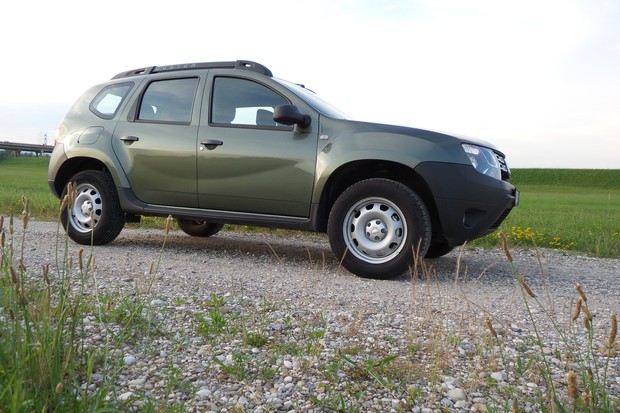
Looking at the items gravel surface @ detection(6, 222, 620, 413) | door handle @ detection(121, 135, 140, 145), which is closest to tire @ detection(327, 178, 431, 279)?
gravel surface @ detection(6, 222, 620, 413)

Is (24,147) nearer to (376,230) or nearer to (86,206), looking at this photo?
(86,206)

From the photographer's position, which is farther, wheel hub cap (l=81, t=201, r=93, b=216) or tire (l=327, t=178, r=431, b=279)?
wheel hub cap (l=81, t=201, r=93, b=216)

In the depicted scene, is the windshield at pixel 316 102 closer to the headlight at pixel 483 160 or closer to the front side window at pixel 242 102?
the front side window at pixel 242 102

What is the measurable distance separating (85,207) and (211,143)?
1796 millimetres

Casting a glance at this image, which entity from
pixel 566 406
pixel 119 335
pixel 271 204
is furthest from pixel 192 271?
pixel 566 406

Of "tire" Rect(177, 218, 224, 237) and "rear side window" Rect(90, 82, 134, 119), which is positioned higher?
"rear side window" Rect(90, 82, 134, 119)

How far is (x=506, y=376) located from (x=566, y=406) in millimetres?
393

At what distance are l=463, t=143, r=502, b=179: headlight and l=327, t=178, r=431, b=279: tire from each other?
613 mm

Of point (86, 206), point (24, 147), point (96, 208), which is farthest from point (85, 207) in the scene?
point (24, 147)

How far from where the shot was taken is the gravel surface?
2.44 m

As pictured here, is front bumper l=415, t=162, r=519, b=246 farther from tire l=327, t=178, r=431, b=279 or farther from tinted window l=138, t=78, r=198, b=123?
tinted window l=138, t=78, r=198, b=123

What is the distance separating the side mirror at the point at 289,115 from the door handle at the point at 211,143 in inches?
33.3

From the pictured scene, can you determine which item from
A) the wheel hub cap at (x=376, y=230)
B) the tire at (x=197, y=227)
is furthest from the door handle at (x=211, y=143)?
the tire at (x=197, y=227)

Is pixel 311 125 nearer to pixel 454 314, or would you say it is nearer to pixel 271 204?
pixel 271 204
